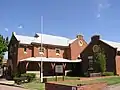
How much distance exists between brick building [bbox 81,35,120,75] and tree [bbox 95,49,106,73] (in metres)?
0.83

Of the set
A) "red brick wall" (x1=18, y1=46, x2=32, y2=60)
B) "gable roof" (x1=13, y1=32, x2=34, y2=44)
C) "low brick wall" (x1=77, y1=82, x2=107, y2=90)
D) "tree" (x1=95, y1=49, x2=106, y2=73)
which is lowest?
"low brick wall" (x1=77, y1=82, x2=107, y2=90)

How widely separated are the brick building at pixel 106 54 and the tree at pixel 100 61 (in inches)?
32.7

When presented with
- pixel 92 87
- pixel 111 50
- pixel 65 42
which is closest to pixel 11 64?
pixel 65 42

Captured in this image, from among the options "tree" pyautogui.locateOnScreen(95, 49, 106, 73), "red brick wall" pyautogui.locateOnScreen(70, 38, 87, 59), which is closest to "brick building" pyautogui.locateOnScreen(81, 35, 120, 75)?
"tree" pyautogui.locateOnScreen(95, 49, 106, 73)

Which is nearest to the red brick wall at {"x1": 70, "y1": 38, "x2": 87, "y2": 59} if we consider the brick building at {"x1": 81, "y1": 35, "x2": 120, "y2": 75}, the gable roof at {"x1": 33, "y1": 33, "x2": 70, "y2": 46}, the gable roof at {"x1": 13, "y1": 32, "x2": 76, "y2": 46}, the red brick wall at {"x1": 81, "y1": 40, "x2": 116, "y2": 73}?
the gable roof at {"x1": 13, "y1": 32, "x2": 76, "y2": 46}

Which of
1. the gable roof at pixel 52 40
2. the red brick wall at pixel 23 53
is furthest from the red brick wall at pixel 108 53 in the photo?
the red brick wall at pixel 23 53

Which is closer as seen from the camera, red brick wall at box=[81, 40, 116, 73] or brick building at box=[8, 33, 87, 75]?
red brick wall at box=[81, 40, 116, 73]

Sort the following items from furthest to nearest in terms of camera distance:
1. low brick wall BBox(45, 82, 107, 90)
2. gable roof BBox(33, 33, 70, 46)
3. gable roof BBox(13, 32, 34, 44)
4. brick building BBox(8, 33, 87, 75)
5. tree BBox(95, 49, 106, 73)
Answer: gable roof BBox(33, 33, 70, 46)
gable roof BBox(13, 32, 34, 44)
brick building BBox(8, 33, 87, 75)
tree BBox(95, 49, 106, 73)
low brick wall BBox(45, 82, 107, 90)

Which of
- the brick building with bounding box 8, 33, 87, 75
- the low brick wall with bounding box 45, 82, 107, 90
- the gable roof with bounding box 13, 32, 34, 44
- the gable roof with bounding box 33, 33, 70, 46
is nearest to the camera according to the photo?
the low brick wall with bounding box 45, 82, 107, 90

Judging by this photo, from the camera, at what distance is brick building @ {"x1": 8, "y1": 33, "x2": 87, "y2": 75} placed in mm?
40656

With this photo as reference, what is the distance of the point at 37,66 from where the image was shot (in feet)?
134

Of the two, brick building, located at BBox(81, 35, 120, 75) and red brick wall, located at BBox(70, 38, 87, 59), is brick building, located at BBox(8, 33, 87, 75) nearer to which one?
red brick wall, located at BBox(70, 38, 87, 59)

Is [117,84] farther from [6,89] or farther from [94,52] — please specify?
[94,52]

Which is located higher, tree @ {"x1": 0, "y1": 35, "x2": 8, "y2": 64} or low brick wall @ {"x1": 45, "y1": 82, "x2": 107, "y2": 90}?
tree @ {"x1": 0, "y1": 35, "x2": 8, "y2": 64}
